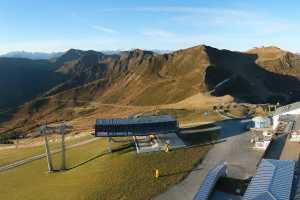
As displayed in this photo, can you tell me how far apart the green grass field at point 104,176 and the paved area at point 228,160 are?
4.71ft

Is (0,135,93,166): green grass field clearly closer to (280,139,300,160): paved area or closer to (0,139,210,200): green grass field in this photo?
(0,139,210,200): green grass field

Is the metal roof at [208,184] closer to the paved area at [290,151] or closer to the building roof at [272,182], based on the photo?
the building roof at [272,182]

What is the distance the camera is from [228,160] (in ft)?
194

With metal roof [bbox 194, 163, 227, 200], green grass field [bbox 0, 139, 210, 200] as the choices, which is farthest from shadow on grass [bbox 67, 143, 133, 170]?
metal roof [bbox 194, 163, 227, 200]

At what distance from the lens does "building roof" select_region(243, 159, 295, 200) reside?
117 ft

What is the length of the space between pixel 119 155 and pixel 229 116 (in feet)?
126

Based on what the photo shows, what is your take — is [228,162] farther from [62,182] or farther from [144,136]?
[62,182]

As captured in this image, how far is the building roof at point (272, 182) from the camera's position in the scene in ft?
117

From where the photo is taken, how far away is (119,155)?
2616 inches

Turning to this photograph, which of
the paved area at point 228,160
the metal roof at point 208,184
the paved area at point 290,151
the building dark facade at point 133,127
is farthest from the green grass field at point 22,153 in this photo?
the metal roof at point 208,184

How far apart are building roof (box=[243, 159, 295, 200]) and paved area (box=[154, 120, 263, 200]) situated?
8.60 metres

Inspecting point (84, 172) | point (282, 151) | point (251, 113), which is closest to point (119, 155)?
point (84, 172)

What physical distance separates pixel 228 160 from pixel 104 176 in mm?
19270

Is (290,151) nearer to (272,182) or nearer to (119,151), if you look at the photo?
(272,182)
